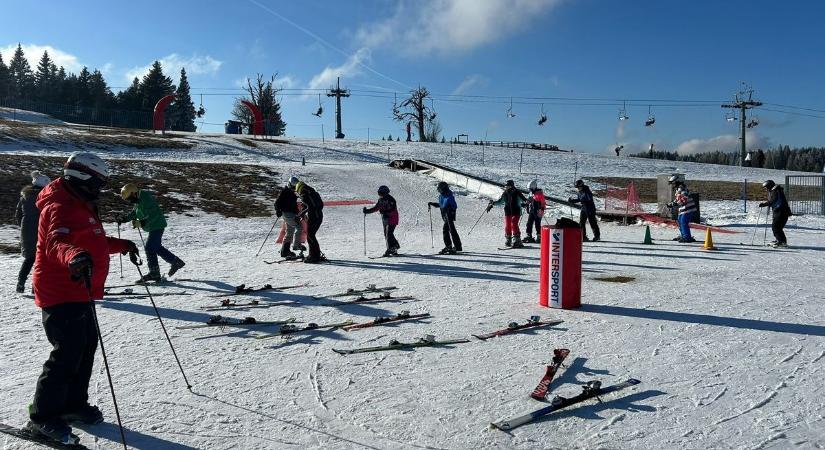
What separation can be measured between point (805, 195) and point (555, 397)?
24440mm

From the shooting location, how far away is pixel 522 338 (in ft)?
19.4

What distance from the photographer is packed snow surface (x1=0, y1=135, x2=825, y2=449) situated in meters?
3.73

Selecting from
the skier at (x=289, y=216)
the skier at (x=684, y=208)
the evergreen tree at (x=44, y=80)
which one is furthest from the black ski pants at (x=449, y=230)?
the evergreen tree at (x=44, y=80)

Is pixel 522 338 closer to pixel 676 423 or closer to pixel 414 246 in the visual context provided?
pixel 676 423

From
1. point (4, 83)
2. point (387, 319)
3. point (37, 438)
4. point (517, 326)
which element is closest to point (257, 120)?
point (387, 319)

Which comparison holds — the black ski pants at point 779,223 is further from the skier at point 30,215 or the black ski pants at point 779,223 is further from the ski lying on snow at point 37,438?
the skier at point 30,215

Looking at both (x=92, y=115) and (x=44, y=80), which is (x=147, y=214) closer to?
(x=92, y=115)

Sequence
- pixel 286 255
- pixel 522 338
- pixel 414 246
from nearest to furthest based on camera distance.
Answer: pixel 522 338
pixel 286 255
pixel 414 246

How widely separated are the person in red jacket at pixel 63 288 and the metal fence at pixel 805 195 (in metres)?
25.7

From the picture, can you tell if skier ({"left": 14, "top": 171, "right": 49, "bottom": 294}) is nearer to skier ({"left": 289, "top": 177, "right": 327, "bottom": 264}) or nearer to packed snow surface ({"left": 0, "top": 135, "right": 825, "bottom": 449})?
packed snow surface ({"left": 0, "top": 135, "right": 825, "bottom": 449})

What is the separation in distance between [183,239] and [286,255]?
497cm

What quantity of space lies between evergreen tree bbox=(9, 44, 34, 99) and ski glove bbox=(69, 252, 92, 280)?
103 m

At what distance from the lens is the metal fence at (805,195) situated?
22578mm

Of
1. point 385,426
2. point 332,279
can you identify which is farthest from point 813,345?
point 332,279
